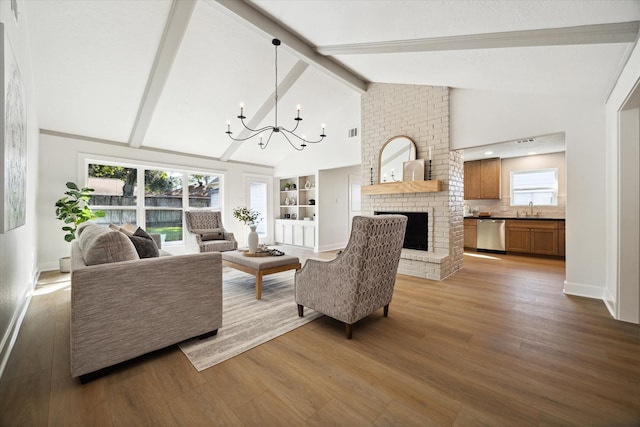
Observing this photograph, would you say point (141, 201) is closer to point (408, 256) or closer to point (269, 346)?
point (269, 346)

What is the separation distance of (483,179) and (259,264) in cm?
595

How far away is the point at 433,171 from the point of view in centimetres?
429

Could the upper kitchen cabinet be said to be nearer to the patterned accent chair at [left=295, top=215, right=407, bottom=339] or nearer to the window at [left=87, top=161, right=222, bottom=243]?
the patterned accent chair at [left=295, top=215, right=407, bottom=339]

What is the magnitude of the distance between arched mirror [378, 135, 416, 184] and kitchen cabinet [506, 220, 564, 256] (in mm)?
3198

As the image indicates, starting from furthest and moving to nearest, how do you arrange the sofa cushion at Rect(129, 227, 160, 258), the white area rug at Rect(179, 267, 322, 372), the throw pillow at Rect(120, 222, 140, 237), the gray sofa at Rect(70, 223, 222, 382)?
the throw pillow at Rect(120, 222, 140, 237) → the sofa cushion at Rect(129, 227, 160, 258) → the white area rug at Rect(179, 267, 322, 372) → the gray sofa at Rect(70, 223, 222, 382)

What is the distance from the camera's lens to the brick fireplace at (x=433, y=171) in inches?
162

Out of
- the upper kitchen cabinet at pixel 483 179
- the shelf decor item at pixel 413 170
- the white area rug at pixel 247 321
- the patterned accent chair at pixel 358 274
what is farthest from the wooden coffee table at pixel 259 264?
the upper kitchen cabinet at pixel 483 179

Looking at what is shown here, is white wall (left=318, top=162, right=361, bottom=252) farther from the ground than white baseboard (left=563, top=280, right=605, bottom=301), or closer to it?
farther from the ground

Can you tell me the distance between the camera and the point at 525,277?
400 cm

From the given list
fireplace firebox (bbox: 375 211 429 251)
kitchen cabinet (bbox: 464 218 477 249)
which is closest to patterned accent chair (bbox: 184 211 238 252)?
fireplace firebox (bbox: 375 211 429 251)

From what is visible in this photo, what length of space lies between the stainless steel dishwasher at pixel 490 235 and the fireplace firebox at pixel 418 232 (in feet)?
8.70

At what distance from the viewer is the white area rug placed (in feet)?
6.38

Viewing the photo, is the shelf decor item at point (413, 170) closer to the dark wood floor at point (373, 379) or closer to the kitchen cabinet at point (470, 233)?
the dark wood floor at point (373, 379)

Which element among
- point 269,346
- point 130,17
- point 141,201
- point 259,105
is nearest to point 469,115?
point 259,105
